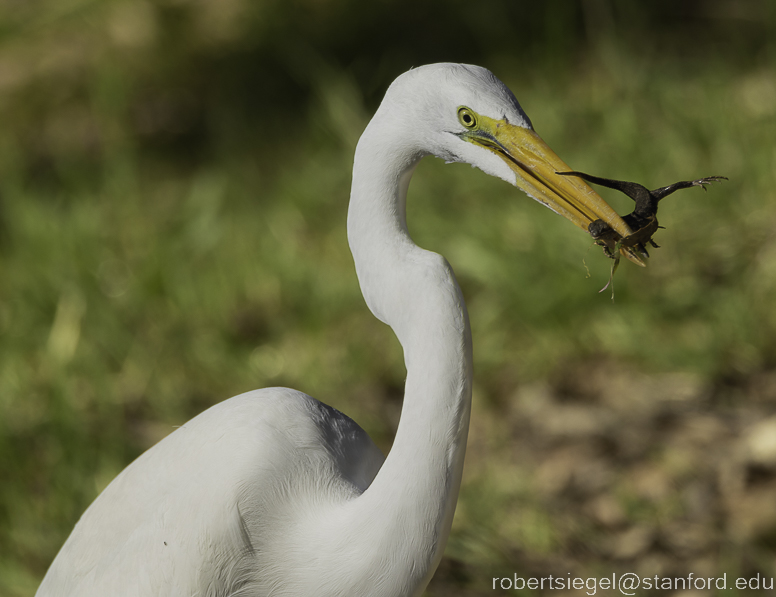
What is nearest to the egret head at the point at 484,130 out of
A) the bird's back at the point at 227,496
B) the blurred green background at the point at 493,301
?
the bird's back at the point at 227,496

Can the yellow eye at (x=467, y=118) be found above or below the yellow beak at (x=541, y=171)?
above

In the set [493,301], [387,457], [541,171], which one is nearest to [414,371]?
[387,457]

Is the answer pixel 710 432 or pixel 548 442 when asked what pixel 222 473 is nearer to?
pixel 548 442

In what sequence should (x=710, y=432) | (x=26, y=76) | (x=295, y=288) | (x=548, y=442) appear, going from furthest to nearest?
(x=26, y=76), (x=295, y=288), (x=548, y=442), (x=710, y=432)

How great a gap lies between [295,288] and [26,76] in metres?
3.06

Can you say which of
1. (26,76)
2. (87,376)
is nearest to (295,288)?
(87,376)

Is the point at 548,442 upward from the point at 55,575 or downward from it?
downward

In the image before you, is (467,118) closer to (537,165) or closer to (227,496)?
(537,165)

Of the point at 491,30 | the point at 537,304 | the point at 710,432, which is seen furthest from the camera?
the point at 491,30

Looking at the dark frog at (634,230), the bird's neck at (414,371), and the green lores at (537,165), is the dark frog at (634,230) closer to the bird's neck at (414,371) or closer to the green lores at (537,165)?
the green lores at (537,165)

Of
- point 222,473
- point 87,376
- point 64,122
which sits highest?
point 222,473

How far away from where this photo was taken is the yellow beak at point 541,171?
1.06 metres

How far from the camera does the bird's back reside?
Answer: 3.97 feet

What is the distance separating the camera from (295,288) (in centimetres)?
294
